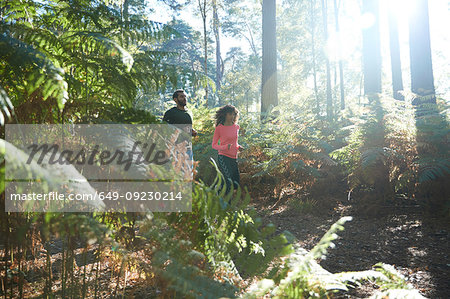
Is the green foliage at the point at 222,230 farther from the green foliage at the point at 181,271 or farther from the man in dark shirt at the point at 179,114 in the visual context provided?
the man in dark shirt at the point at 179,114

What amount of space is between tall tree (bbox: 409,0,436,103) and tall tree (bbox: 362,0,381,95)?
3104 millimetres

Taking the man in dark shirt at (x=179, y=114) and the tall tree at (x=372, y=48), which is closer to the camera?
the man in dark shirt at (x=179, y=114)

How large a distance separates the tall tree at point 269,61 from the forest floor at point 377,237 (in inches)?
147

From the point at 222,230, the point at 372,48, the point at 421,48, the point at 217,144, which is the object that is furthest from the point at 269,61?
the point at 222,230

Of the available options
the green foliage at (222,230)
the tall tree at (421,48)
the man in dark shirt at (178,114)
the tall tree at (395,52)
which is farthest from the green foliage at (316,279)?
the tall tree at (395,52)

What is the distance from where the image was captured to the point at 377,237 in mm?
3926

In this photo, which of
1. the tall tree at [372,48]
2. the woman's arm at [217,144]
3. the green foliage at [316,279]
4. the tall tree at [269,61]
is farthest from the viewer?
the tall tree at [372,48]

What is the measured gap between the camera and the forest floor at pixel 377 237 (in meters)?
2.91

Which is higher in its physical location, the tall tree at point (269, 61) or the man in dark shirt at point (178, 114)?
the tall tree at point (269, 61)

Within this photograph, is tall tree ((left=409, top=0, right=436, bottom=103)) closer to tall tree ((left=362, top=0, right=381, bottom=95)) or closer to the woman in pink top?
tall tree ((left=362, top=0, right=381, bottom=95))

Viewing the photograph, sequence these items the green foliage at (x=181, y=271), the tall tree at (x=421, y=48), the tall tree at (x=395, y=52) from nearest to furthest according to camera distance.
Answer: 1. the green foliage at (x=181, y=271)
2. the tall tree at (x=421, y=48)
3. the tall tree at (x=395, y=52)

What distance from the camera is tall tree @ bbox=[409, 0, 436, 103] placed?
265 inches

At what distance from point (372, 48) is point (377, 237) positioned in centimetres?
835

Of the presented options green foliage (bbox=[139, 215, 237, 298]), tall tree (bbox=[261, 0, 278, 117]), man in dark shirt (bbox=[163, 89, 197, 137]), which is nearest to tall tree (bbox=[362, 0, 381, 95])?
tall tree (bbox=[261, 0, 278, 117])
